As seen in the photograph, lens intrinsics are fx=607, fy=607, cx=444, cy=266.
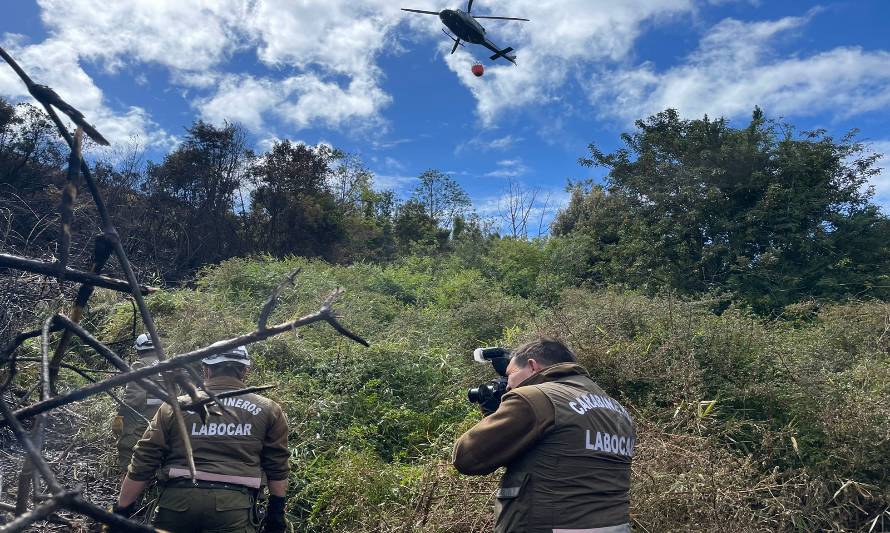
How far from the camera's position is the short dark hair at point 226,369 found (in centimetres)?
326

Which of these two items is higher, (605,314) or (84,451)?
(605,314)

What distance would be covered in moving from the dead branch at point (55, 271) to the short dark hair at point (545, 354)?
190 centimetres

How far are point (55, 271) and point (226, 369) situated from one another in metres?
2.46

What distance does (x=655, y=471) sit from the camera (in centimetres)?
359

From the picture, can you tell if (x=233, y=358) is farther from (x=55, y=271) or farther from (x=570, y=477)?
(x=55, y=271)

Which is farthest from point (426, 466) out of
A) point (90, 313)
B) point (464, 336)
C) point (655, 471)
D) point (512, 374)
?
point (90, 313)

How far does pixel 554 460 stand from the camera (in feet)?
7.52

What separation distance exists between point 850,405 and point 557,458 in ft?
9.61

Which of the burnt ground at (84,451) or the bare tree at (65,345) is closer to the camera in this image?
the bare tree at (65,345)

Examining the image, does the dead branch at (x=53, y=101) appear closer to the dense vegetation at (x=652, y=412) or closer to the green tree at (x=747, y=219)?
the dense vegetation at (x=652, y=412)

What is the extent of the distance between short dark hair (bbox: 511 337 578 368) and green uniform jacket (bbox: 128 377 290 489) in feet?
4.99

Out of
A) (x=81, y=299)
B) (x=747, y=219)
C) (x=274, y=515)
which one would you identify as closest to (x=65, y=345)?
(x=81, y=299)

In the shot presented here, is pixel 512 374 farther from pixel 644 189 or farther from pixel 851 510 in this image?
pixel 644 189

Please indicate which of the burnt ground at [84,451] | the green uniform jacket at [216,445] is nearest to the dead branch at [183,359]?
the green uniform jacket at [216,445]
